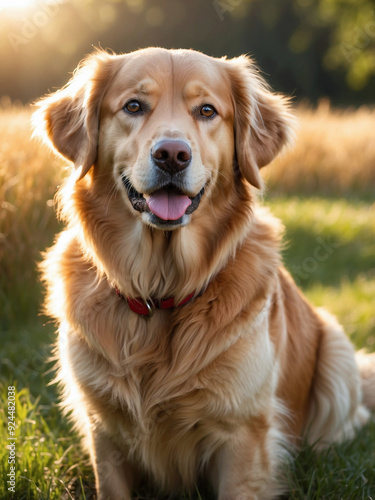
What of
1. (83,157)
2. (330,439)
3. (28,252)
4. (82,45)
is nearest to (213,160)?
(83,157)

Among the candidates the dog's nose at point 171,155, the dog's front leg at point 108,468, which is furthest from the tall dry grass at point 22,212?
the dog's front leg at point 108,468

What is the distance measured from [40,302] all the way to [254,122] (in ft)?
8.09

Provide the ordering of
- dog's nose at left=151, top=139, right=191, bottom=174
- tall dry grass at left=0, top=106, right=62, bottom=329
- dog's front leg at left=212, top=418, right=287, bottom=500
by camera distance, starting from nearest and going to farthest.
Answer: dog's nose at left=151, top=139, right=191, bottom=174 < dog's front leg at left=212, top=418, right=287, bottom=500 < tall dry grass at left=0, top=106, right=62, bottom=329

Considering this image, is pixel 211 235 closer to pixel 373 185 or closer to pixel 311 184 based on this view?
pixel 311 184

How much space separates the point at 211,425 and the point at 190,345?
0.36 m

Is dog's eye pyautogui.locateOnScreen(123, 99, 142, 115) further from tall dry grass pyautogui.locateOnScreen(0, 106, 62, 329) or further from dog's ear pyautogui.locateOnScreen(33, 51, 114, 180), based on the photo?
tall dry grass pyautogui.locateOnScreen(0, 106, 62, 329)

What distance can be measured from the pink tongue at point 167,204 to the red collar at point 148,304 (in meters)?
0.41

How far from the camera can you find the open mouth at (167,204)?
2387 millimetres

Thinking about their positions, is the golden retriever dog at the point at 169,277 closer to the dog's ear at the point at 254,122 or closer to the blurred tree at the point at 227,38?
the dog's ear at the point at 254,122

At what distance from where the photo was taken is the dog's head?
2371 mm

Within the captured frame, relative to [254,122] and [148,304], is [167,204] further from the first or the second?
[254,122]

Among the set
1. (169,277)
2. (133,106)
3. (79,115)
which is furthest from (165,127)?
(169,277)

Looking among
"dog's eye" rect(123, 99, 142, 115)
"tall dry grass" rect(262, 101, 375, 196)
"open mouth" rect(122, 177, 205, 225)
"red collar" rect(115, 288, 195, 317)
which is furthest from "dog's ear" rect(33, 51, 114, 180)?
"tall dry grass" rect(262, 101, 375, 196)

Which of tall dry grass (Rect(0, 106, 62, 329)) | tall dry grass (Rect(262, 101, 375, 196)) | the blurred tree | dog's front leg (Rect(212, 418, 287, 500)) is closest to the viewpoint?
dog's front leg (Rect(212, 418, 287, 500))
